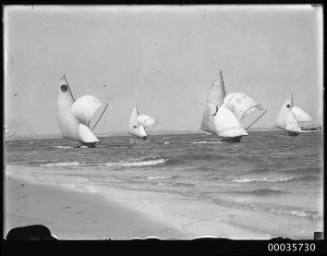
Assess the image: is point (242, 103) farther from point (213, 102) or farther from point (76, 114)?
point (76, 114)

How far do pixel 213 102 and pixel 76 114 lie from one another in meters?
0.87

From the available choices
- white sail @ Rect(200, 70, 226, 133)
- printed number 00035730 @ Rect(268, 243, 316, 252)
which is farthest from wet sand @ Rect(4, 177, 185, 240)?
white sail @ Rect(200, 70, 226, 133)

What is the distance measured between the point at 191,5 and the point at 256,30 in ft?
1.44

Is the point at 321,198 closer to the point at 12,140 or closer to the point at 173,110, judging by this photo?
the point at 173,110

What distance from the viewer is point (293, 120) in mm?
2803

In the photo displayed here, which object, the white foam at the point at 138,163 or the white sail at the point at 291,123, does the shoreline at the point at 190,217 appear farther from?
the white sail at the point at 291,123

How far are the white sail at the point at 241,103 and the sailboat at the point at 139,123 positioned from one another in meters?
0.48

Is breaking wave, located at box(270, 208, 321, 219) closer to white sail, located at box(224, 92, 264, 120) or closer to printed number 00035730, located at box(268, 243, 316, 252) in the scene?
printed number 00035730, located at box(268, 243, 316, 252)

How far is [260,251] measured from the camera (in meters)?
2.75

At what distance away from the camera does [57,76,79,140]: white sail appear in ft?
9.43

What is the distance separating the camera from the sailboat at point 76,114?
113 inches

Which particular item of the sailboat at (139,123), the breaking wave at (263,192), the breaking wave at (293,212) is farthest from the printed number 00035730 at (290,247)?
the sailboat at (139,123)

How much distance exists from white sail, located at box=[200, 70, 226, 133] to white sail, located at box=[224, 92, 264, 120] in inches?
1.8

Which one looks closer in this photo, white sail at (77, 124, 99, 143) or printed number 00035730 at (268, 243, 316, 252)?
printed number 00035730 at (268, 243, 316, 252)
